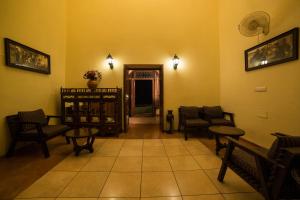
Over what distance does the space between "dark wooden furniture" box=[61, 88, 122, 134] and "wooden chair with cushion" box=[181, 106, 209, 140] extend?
1804 millimetres

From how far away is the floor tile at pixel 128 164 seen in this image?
2.48 m

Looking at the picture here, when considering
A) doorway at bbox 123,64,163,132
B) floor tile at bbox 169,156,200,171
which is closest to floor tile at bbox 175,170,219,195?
floor tile at bbox 169,156,200,171

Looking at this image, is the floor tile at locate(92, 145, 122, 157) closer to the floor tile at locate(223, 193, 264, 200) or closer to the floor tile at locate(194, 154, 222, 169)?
the floor tile at locate(194, 154, 222, 169)

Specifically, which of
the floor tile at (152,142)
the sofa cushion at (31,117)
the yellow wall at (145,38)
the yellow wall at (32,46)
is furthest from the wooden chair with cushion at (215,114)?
the yellow wall at (32,46)

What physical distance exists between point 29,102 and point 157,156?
9.81ft

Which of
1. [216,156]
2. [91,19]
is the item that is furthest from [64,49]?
[216,156]

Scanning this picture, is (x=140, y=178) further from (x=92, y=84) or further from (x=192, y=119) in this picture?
(x=92, y=84)

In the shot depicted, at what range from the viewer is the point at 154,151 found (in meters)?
3.26

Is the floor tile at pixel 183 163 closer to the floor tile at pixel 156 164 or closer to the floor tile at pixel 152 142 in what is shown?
the floor tile at pixel 156 164

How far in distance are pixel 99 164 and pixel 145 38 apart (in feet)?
12.4

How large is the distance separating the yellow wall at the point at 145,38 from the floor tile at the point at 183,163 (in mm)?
2167

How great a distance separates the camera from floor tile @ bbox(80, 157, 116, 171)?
2506 mm

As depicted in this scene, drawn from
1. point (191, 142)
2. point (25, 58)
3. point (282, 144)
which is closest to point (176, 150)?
point (191, 142)

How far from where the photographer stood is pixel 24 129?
10.0 ft
